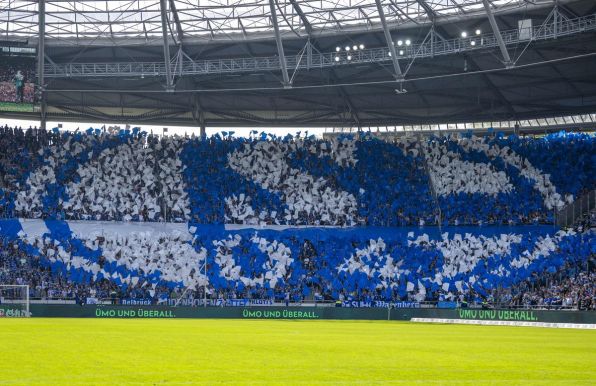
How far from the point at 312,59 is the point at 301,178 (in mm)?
7638

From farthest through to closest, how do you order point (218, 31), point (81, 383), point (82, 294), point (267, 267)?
point (218, 31) < point (267, 267) < point (82, 294) < point (81, 383)

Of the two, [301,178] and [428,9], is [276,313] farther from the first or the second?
[428,9]

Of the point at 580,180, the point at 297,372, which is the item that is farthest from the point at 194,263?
the point at 297,372

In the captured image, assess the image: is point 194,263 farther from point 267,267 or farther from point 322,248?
point 322,248

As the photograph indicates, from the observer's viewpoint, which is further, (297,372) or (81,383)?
(297,372)

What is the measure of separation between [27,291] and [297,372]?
33.0 m

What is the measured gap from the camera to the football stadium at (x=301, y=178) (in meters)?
48.4

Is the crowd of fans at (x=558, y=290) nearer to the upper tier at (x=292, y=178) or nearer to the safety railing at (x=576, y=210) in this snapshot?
the safety railing at (x=576, y=210)

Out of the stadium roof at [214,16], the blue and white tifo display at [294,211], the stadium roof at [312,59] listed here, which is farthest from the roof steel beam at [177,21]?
the blue and white tifo display at [294,211]

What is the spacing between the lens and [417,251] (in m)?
52.9

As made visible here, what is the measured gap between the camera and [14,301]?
44.7 metres

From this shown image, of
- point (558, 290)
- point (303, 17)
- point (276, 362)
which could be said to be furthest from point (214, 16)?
point (276, 362)

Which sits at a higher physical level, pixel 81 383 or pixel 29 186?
pixel 29 186

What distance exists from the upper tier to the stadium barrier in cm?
940
